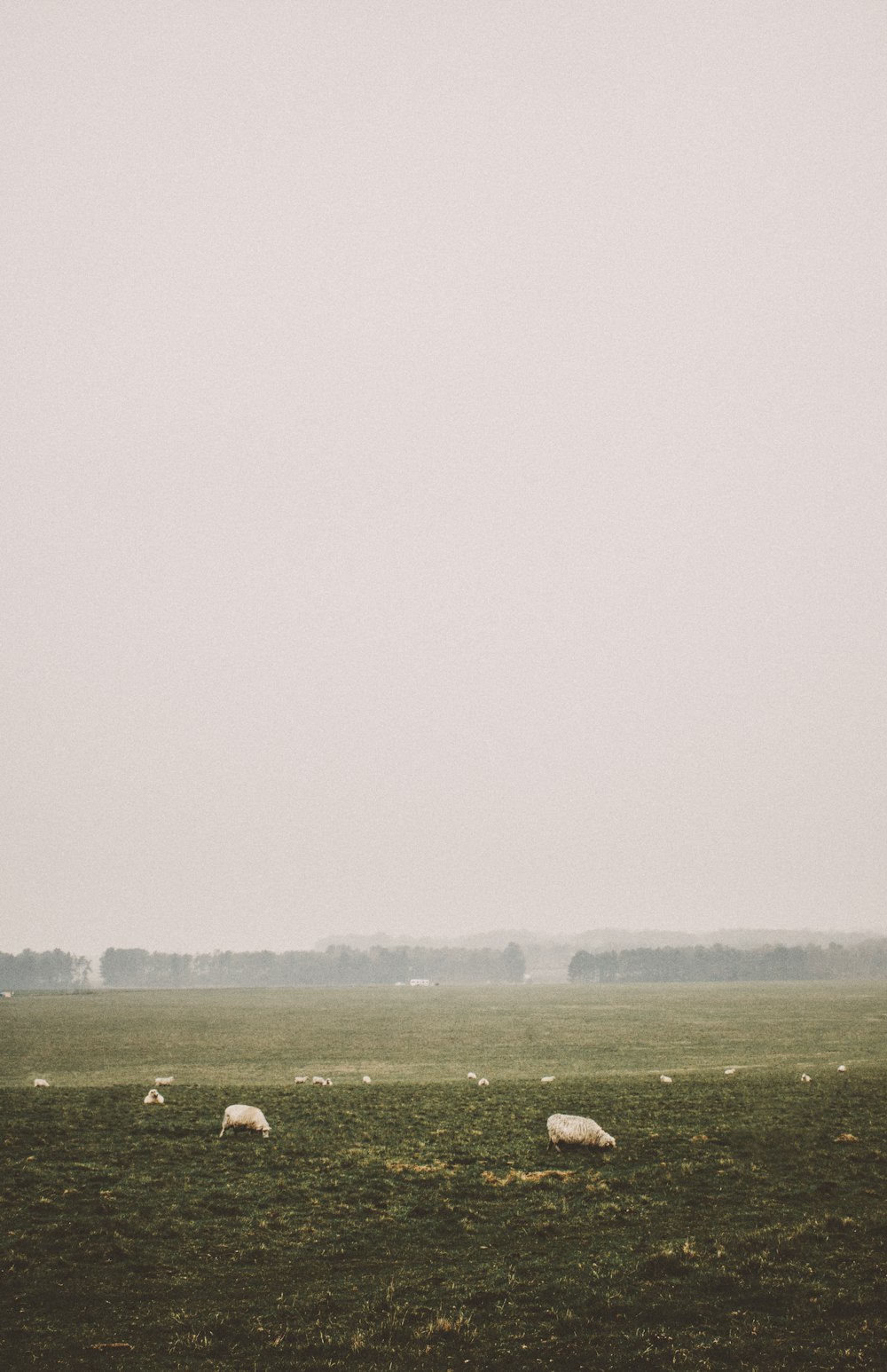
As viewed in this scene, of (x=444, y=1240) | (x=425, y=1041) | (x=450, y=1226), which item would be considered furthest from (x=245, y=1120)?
(x=425, y=1041)

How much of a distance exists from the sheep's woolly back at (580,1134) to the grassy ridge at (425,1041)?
59.9 ft

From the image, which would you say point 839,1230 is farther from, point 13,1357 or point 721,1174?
point 13,1357

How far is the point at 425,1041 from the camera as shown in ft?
206

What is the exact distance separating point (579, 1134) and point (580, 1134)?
0.03m

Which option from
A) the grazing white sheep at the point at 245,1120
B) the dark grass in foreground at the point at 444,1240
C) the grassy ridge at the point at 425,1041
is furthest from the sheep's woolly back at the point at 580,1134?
the grassy ridge at the point at 425,1041

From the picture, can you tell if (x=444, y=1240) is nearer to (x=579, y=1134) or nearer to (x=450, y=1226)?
(x=450, y=1226)

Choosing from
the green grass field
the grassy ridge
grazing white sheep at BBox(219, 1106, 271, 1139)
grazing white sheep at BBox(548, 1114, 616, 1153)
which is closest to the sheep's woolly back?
grazing white sheep at BBox(548, 1114, 616, 1153)

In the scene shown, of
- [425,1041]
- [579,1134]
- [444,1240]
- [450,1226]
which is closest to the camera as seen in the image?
[444,1240]

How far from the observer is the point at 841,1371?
11773mm

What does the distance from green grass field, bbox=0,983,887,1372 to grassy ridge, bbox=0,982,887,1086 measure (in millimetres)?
7705

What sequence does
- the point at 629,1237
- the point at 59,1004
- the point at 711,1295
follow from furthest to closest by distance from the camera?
the point at 59,1004 → the point at 629,1237 → the point at 711,1295

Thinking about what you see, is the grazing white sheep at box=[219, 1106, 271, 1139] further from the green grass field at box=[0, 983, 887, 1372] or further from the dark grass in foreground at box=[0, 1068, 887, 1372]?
the green grass field at box=[0, 983, 887, 1372]

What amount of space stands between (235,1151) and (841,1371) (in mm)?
17240

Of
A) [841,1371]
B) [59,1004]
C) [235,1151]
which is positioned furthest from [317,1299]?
[59,1004]
